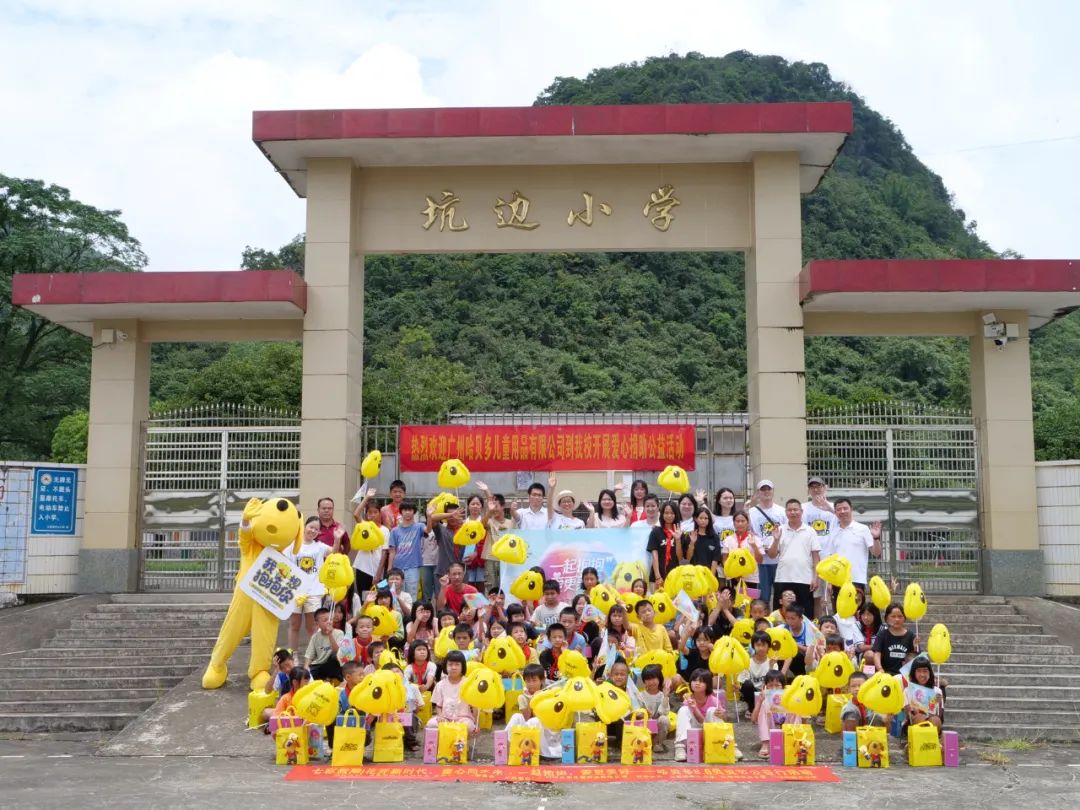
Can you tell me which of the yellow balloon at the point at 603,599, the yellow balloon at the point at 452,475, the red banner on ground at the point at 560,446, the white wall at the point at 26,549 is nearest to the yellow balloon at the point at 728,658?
the yellow balloon at the point at 603,599

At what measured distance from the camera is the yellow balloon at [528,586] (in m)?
8.08

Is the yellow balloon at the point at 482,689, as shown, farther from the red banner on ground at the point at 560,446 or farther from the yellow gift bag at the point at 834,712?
the red banner on ground at the point at 560,446

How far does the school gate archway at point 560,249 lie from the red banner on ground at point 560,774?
420 cm

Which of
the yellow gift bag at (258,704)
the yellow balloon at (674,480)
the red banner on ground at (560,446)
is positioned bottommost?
the yellow gift bag at (258,704)

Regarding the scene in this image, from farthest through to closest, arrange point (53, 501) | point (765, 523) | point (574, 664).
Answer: point (53, 501), point (765, 523), point (574, 664)

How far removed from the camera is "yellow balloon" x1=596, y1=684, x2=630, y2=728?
21.1 feet

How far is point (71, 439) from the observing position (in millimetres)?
21062

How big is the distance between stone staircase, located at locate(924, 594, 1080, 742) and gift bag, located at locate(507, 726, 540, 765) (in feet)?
10.3

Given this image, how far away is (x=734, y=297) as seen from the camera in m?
36.4

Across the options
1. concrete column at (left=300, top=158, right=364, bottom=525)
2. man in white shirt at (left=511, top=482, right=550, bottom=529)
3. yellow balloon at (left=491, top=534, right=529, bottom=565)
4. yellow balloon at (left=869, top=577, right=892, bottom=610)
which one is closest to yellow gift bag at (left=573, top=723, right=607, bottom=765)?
yellow balloon at (left=491, top=534, right=529, bottom=565)

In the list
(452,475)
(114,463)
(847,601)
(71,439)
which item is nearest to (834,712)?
(847,601)

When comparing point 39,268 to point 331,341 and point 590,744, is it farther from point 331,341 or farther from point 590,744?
point 590,744

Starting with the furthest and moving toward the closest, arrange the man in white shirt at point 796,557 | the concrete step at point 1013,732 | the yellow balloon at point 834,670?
the man in white shirt at point 796,557, the concrete step at point 1013,732, the yellow balloon at point 834,670

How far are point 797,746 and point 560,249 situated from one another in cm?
591
